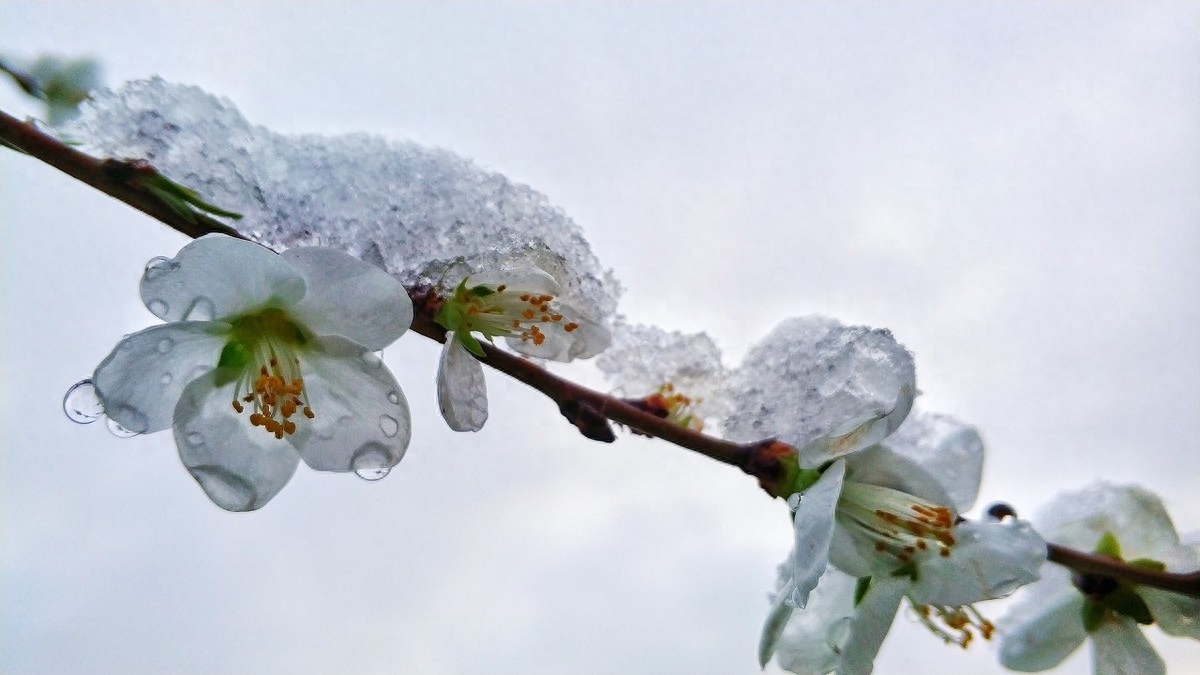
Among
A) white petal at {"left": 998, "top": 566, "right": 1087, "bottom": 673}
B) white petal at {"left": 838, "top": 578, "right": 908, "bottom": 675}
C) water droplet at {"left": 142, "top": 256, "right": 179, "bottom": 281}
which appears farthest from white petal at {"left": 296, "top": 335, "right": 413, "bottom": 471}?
white petal at {"left": 998, "top": 566, "right": 1087, "bottom": 673}

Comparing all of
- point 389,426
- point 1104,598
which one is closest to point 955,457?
point 1104,598

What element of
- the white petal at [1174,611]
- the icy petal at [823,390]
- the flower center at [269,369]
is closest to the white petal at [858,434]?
the icy petal at [823,390]

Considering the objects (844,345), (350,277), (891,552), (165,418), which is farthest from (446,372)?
(891,552)

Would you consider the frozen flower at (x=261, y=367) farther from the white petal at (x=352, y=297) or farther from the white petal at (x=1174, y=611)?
the white petal at (x=1174, y=611)

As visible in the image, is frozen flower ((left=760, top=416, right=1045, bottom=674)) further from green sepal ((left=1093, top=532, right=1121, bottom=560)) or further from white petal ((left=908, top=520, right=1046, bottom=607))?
green sepal ((left=1093, top=532, right=1121, bottom=560))

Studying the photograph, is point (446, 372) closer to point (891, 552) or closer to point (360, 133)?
point (360, 133)

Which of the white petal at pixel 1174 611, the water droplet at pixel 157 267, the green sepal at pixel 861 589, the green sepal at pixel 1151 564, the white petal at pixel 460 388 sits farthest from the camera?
the green sepal at pixel 1151 564

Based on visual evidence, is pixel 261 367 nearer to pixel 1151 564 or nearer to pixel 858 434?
pixel 858 434
